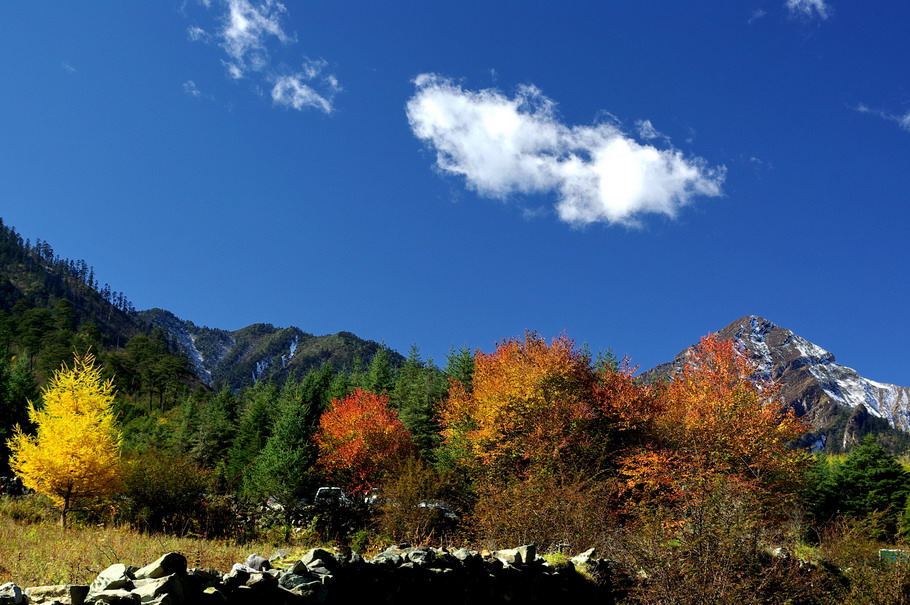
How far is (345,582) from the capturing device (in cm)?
680

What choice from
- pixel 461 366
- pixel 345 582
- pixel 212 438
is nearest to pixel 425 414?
pixel 461 366

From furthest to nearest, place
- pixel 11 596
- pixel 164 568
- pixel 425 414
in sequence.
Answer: pixel 425 414 → pixel 164 568 → pixel 11 596

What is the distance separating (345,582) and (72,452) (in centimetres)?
1680

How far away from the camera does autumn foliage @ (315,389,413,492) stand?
96.6 ft

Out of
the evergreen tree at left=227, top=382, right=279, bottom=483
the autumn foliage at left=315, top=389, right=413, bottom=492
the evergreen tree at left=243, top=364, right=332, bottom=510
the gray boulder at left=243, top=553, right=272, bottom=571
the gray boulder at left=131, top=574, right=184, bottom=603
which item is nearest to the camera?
the gray boulder at left=131, top=574, right=184, bottom=603

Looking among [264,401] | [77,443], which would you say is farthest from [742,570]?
[264,401]

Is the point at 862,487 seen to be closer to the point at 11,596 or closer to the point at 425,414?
the point at 425,414

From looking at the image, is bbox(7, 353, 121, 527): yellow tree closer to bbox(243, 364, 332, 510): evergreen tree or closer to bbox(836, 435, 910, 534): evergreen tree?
bbox(243, 364, 332, 510): evergreen tree

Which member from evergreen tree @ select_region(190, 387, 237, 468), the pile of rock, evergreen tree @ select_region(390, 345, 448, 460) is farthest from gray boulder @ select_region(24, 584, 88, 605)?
evergreen tree @ select_region(190, 387, 237, 468)

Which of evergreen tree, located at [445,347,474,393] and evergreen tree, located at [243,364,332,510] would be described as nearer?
evergreen tree, located at [243,364,332,510]

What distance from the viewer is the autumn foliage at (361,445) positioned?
96.6 ft

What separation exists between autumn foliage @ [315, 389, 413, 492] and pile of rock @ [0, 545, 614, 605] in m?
19.1

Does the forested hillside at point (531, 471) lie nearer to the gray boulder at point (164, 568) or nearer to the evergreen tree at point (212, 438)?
the evergreen tree at point (212, 438)

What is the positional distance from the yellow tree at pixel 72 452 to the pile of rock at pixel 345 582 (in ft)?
50.3
